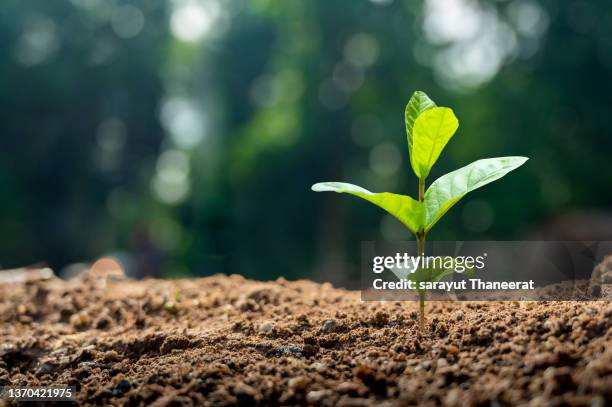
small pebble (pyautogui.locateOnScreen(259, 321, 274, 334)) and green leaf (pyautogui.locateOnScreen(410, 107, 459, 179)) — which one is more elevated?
green leaf (pyautogui.locateOnScreen(410, 107, 459, 179))

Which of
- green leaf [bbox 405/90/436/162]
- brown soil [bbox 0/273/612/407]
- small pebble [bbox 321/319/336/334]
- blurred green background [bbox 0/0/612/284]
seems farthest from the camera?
blurred green background [bbox 0/0/612/284]

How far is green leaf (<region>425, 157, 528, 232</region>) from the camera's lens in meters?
1.64

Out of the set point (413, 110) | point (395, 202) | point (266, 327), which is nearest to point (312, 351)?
point (266, 327)

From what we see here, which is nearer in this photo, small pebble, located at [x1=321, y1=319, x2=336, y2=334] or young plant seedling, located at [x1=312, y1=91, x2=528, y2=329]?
young plant seedling, located at [x1=312, y1=91, x2=528, y2=329]

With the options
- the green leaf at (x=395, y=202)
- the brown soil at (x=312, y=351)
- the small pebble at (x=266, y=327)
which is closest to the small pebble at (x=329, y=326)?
the brown soil at (x=312, y=351)

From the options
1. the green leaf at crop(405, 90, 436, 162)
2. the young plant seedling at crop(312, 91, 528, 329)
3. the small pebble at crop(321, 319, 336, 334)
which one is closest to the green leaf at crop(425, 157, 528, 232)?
the young plant seedling at crop(312, 91, 528, 329)

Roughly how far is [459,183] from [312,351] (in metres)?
0.66

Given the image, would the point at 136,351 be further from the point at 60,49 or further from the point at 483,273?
the point at 60,49

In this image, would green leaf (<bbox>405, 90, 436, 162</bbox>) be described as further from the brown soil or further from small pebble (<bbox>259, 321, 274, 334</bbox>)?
small pebble (<bbox>259, 321, 274, 334</bbox>)

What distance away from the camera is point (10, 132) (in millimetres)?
17016

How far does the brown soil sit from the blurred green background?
7.97m

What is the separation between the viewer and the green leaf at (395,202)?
5.09 feet

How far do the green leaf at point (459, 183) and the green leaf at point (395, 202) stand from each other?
0.04 m

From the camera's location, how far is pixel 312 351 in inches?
68.5
